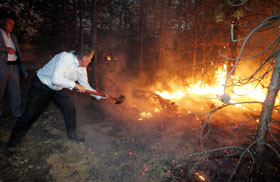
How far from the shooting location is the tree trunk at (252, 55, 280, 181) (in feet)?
6.47

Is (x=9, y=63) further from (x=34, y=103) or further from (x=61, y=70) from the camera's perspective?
(x=61, y=70)

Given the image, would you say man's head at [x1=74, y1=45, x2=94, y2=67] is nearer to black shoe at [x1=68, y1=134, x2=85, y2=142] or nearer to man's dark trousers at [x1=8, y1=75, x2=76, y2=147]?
man's dark trousers at [x1=8, y1=75, x2=76, y2=147]

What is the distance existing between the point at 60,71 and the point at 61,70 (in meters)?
0.03

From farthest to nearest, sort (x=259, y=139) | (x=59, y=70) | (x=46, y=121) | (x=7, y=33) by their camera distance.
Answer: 1. (x=46, y=121)
2. (x=7, y=33)
3. (x=59, y=70)
4. (x=259, y=139)

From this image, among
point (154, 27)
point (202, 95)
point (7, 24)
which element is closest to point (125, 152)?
point (7, 24)

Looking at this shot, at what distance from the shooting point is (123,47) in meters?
19.2

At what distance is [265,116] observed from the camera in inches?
82.4

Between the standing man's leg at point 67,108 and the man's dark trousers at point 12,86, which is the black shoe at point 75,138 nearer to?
the standing man's leg at point 67,108

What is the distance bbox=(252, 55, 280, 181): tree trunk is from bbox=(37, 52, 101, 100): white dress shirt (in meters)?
3.60

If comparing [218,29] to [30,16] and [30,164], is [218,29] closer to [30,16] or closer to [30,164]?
[30,164]

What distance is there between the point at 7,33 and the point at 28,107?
2.70 meters

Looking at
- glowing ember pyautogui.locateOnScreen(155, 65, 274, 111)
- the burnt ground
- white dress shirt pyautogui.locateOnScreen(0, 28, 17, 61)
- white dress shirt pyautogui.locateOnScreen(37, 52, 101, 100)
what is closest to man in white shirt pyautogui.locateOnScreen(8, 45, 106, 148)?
white dress shirt pyautogui.locateOnScreen(37, 52, 101, 100)

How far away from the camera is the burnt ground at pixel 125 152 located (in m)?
3.39

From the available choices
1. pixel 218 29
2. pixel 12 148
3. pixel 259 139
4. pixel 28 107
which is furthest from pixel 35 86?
pixel 218 29
